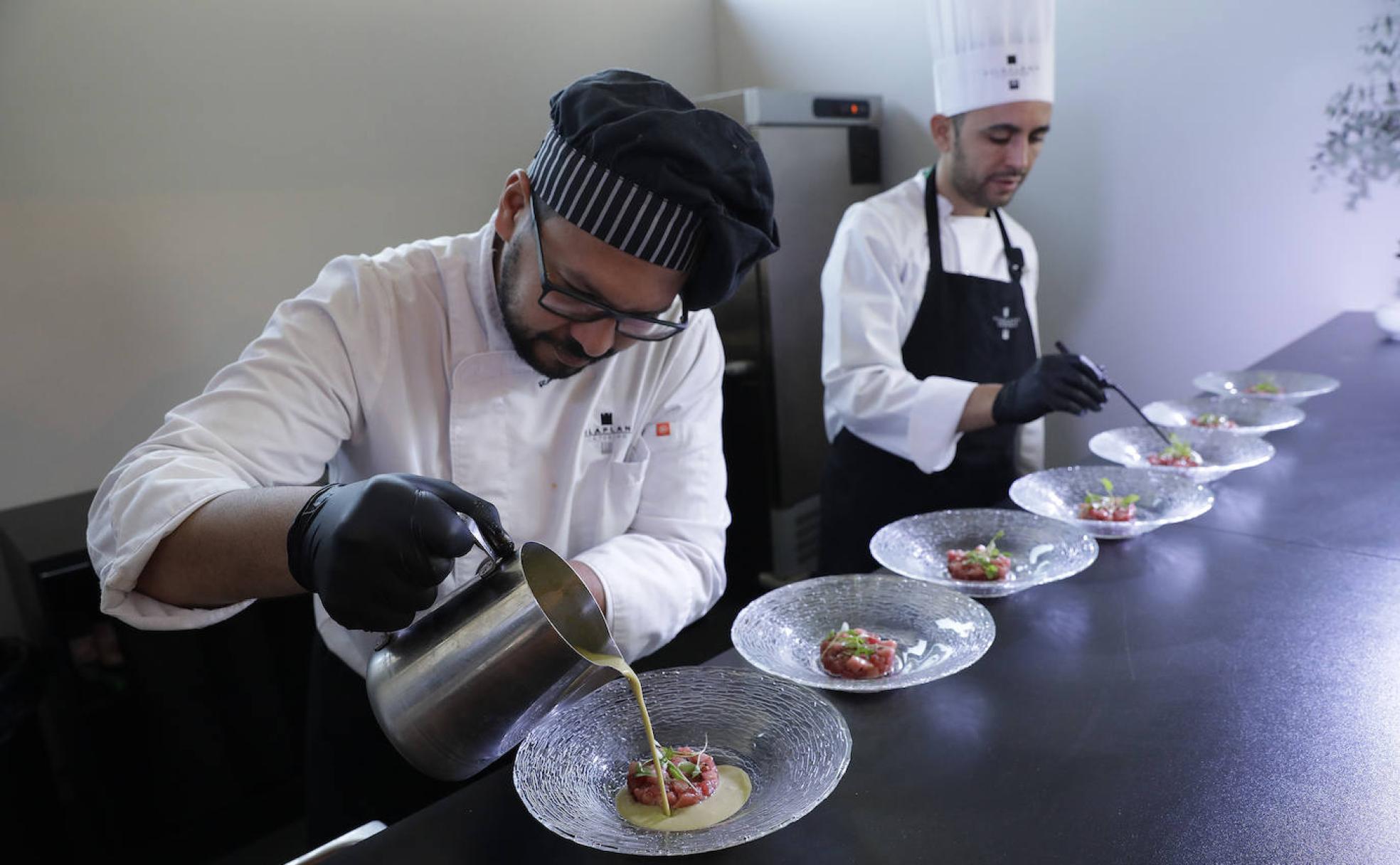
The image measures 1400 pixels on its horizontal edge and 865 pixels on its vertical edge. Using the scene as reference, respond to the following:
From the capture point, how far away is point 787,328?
3480mm

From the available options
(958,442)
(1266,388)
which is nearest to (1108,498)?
(958,442)

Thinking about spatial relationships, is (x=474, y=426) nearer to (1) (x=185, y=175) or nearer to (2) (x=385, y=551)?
(2) (x=385, y=551)

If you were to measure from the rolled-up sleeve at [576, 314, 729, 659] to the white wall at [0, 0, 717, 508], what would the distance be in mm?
1797

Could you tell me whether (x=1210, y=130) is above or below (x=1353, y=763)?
above

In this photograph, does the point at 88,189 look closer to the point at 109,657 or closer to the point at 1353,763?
the point at 109,657

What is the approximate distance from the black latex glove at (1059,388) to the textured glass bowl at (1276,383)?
580mm

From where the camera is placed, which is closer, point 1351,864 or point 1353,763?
point 1351,864

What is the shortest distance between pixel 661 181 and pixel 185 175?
6.76ft

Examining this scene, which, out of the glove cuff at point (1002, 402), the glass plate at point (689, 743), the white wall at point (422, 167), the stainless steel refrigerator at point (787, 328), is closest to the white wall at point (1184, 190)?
the white wall at point (422, 167)

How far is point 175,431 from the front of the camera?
3.92 ft

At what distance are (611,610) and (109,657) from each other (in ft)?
5.24

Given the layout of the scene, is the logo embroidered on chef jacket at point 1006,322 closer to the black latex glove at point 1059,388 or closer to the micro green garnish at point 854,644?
the black latex glove at point 1059,388

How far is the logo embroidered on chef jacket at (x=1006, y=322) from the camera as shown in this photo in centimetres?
252

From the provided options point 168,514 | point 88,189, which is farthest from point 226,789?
point 168,514
